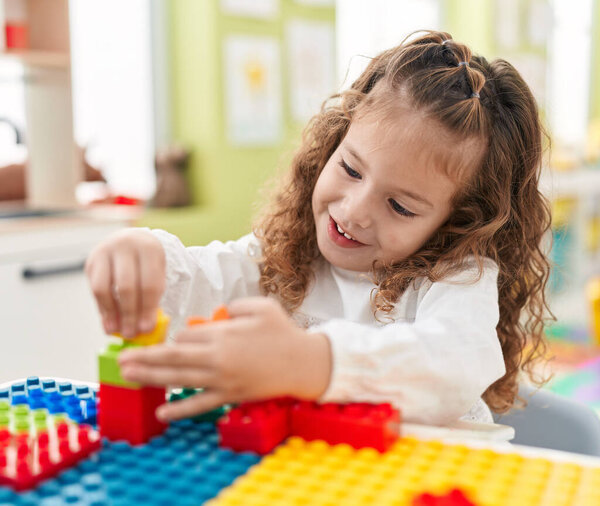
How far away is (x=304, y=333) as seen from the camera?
0.57m

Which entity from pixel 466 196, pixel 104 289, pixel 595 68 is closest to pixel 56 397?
pixel 104 289

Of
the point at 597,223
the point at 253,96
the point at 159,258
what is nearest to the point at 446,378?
the point at 159,258

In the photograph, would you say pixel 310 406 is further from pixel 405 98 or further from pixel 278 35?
pixel 278 35

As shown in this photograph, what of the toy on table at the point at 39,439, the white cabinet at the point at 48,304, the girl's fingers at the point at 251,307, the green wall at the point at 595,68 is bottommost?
the white cabinet at the point at 48,304

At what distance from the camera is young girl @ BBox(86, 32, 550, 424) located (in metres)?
0.55

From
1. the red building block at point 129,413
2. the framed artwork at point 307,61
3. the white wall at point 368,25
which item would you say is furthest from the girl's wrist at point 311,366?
the white wall at point 368,25

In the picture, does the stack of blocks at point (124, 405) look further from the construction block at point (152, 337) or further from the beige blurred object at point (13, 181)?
the beige blurred object at point (13, 181)

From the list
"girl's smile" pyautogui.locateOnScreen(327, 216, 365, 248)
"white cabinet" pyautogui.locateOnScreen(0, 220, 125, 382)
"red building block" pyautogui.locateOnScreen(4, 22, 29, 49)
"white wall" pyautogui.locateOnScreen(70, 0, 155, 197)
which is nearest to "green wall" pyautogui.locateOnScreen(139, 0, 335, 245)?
"white wall" pyautogui.locateOnScreen(70, 0, 155, 197)

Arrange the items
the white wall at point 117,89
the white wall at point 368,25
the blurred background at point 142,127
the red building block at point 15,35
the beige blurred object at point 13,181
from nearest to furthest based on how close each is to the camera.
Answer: the blurred background at point 142,127 < the red building block at point 15,35 < the beige blurred object at point 13,181 < the white wall at point 117,89 < the white wall at point 368,25

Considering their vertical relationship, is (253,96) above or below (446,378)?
above

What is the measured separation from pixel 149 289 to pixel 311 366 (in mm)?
168

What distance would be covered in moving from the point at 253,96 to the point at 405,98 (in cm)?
192

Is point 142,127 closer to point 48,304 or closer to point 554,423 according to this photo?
point 48,304

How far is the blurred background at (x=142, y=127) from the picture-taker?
196 centimetres
